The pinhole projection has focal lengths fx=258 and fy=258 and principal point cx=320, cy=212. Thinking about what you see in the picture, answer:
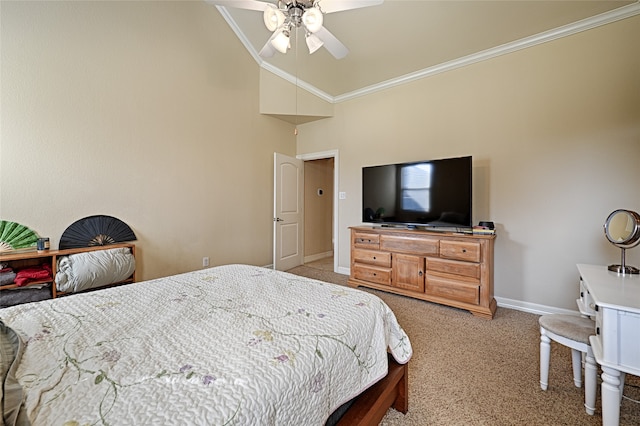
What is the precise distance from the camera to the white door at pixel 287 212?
4211 millimetres

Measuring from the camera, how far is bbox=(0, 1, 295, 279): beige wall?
6.95 ft

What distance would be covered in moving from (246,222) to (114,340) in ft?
9.83

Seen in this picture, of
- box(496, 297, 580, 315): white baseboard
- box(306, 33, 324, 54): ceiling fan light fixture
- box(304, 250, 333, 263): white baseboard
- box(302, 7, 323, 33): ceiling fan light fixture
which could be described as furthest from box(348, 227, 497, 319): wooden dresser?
box(302, 7, 323, 33): ceiling fan light fixture

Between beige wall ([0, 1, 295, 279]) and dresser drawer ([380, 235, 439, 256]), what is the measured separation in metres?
1.98

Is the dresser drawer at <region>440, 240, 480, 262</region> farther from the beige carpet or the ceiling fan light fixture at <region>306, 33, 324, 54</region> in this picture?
the ceiling fan light fixture at <region>306, 33, 324, 54</region>

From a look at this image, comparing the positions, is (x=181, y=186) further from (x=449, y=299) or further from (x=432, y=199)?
(x=449, y=299)

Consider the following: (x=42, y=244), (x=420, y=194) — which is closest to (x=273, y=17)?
(x=420, y=194)

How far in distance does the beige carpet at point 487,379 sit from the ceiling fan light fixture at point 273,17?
2672 mm

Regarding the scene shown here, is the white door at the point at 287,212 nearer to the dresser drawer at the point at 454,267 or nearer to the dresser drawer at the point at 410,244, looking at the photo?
the dresser drawer at the point at 410,244

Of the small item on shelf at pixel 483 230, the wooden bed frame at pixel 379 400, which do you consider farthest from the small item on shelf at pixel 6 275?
the small item on shelf at pixel 483 230

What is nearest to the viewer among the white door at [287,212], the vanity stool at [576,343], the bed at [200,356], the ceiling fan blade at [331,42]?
the bed at [200,356]

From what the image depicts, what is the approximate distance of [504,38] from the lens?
2744mm

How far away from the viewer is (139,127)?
274 centimetres

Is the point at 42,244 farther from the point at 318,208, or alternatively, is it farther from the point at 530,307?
the point at 530,307
